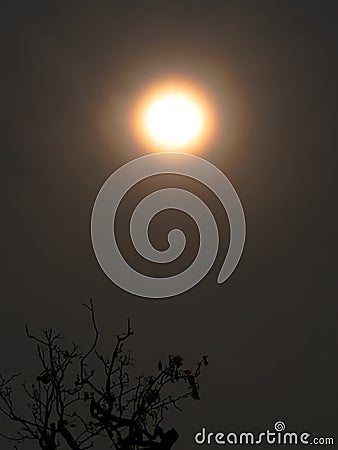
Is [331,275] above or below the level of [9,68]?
below

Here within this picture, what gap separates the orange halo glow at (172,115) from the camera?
1610 millimetres

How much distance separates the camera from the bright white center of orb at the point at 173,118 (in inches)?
63.6

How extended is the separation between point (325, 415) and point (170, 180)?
701 millimetres

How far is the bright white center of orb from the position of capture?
1616mm

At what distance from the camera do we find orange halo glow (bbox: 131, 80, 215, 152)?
63.4 inches

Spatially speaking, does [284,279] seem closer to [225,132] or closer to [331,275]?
[331,275]

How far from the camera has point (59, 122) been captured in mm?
1672

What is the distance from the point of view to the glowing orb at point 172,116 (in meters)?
1.61

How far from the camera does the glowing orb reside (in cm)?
161

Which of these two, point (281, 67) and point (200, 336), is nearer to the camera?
point (281, 67)

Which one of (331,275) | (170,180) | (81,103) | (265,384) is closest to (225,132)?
(170,180)

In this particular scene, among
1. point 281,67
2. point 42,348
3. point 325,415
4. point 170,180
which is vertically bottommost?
point 325,415

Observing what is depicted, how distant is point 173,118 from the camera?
162 centimetres

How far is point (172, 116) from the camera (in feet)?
5.32
